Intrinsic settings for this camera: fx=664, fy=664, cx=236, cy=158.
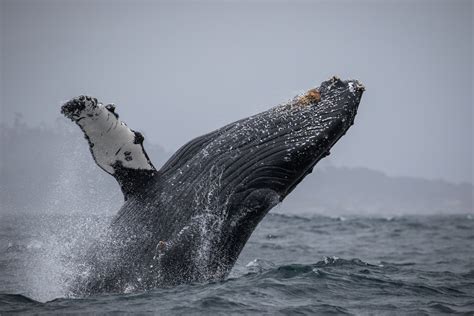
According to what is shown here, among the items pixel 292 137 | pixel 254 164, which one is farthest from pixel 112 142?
pixel 292 137

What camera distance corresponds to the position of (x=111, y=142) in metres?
7.86

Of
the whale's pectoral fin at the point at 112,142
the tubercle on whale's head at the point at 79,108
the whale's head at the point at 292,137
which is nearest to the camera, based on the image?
the tubercle on whale's head at the point at 79,108

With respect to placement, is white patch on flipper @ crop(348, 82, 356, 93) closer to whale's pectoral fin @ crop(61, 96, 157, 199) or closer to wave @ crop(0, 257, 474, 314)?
whale's pectoral fin @ crop(61, 96, 157, 199)

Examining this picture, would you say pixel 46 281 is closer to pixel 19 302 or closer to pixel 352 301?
pixel 19 302

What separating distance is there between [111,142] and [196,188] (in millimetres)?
1149

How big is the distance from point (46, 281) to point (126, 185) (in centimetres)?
230

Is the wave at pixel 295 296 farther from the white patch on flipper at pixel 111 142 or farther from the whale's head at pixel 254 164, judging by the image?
the white patch on flipper at pixel 111 142

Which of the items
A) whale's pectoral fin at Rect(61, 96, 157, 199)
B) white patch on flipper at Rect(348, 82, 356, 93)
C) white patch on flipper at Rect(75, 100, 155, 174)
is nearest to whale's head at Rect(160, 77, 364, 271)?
white patch on flipper at Rect(348, 82, 356, 93)

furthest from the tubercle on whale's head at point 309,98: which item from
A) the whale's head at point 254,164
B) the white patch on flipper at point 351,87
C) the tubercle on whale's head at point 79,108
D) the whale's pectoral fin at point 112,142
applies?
the tubercle on whale's head at point 79,108

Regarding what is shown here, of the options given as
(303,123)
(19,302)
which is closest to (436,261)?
(303,123)

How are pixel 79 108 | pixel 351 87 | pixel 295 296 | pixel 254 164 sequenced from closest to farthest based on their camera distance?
pixel 79 108
pixel 254 164
pixel 351 87
pixel 295 296

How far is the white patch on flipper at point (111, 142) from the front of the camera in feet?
25.3

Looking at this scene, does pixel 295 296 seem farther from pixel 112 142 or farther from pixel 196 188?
pixel 112 142

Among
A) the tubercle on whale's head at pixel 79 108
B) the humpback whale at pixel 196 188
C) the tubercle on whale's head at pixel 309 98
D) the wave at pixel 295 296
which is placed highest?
the tubercle on whale's head at pixel 309 98
